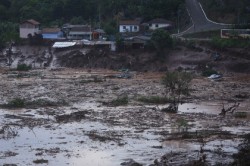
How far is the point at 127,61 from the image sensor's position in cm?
5931

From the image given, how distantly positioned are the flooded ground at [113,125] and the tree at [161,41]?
10590 millimetres

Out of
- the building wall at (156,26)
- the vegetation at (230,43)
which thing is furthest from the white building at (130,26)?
the vegetation at (230,43)

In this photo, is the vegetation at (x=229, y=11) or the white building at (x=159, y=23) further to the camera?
the white building at (x=159, y=23)

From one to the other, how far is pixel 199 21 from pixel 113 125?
133 feet

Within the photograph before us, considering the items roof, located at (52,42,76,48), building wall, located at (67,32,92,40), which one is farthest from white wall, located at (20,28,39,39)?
roof, located at (52,42,76,48)

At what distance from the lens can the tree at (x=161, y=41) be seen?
190ft

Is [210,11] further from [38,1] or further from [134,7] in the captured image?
[38,1]

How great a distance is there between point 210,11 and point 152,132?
1754 inches

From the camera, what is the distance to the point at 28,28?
69438 mm

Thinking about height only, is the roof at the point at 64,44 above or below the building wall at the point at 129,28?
below

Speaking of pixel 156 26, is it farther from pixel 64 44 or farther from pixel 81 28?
pixel 64 44

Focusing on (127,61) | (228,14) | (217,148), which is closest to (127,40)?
(127,61)

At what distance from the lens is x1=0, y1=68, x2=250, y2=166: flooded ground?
914 inches

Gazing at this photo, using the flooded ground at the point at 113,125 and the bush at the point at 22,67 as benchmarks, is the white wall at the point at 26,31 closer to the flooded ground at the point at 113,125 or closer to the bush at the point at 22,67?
the bush at the point at 22,67
